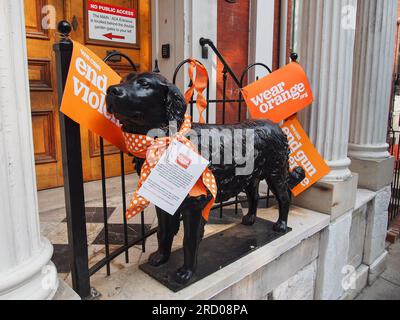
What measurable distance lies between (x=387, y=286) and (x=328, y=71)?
236 cm

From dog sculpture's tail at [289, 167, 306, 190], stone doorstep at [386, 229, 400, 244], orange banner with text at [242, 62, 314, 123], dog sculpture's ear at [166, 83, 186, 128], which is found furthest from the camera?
stone doorstep at [386, 229, 400, 244]

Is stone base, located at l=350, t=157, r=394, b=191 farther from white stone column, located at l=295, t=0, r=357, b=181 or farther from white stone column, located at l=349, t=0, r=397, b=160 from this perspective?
white stone column, located at l=295, t=0, r=357, b=181

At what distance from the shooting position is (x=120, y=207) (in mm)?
3027

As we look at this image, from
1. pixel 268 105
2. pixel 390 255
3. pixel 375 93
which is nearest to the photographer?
pixel 268 105

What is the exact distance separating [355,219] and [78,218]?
8.61 feet

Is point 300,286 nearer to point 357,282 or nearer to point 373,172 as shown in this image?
point 357,282

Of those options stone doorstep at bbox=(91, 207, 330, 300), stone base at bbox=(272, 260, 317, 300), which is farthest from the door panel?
stone base at bbox=(272, 260, 317, 300)

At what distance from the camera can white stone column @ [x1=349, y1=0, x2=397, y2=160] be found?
3.30 meters

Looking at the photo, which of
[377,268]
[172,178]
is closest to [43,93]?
[172,178]

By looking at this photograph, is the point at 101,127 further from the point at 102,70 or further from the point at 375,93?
the point at 375,93

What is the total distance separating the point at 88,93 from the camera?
1.44m

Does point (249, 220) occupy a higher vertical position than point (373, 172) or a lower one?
lower

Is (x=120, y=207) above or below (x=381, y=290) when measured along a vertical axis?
above
